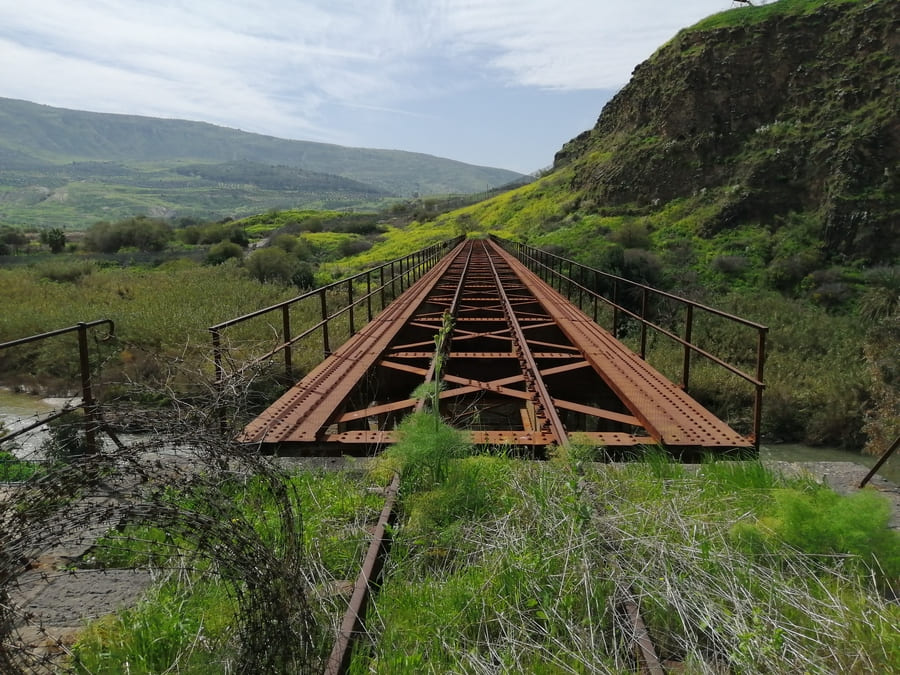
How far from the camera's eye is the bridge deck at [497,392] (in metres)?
4.96

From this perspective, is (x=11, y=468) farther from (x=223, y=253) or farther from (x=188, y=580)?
(x=223, y=253)

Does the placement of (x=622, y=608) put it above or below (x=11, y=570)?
below

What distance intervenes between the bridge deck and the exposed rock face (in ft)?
88.9

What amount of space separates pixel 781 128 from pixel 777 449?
111ft

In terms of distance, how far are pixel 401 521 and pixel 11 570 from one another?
1.89 metres

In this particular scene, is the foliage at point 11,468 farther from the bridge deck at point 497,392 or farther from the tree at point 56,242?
the tree at point 56,242

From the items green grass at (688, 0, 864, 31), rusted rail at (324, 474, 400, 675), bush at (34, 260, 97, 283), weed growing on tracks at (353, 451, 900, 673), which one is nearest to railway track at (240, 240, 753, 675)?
rusted rail at (324, 474, 400, 675)

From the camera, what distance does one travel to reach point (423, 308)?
41.9ft

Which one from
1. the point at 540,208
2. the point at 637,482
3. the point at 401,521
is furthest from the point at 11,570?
the point at 540,208

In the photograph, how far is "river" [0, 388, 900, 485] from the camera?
36.6 feet

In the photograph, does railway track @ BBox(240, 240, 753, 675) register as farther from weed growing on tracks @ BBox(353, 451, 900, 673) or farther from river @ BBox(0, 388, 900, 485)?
river @ BBox(0, 388, 900, 485)

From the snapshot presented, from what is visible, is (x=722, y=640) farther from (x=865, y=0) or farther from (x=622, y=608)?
(x=865, y=0)

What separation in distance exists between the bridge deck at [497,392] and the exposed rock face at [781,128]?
2710cm

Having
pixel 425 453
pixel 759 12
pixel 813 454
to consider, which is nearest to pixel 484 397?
pixel 425 453
